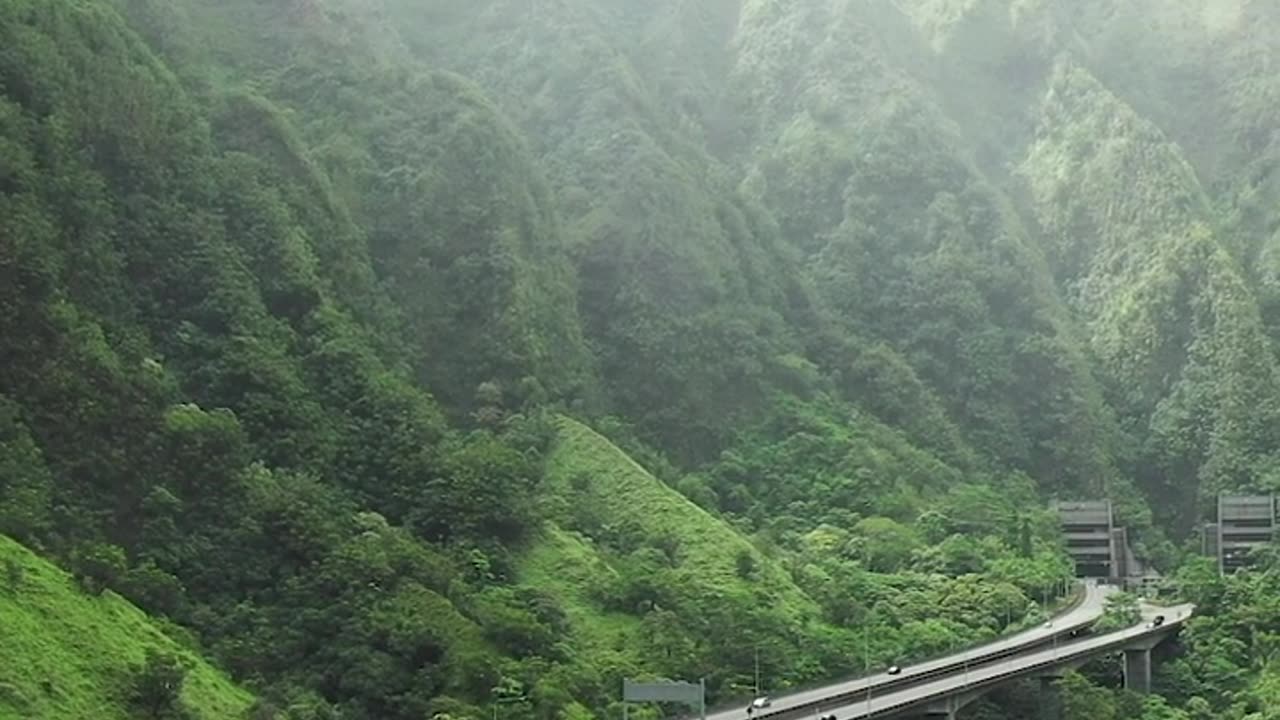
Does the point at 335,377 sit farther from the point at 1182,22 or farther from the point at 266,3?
the point at 1182,22

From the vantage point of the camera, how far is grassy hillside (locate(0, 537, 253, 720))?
4003 centimetres

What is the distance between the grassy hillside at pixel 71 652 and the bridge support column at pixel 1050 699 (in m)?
34.3

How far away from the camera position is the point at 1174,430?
10969 cm

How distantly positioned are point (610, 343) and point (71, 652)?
50.1 m

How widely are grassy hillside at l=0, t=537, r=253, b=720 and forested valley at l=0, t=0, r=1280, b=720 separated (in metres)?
0.17

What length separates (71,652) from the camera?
42000mm

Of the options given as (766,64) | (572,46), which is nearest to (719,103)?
(766,64)

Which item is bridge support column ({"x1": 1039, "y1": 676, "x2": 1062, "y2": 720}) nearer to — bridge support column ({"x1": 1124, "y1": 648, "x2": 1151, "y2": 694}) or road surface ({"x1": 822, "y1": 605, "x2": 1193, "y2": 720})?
road surface ({"x1": 822, "y1": 605, "x2": 1193, "y2": 720})

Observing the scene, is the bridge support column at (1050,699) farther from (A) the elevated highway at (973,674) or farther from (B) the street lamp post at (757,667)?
(B) the street lamp post at (757,667)

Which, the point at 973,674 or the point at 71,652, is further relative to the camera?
the point at 973,674

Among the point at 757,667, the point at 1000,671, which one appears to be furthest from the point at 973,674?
the point at 757,667

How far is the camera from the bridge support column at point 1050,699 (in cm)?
6588

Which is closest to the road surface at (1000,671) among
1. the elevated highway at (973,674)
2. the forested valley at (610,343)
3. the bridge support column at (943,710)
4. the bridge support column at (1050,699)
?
the elevated highway at (973,674)

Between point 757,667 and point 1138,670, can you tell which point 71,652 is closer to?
point 757,667
